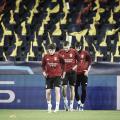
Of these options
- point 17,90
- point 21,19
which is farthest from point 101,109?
point 21,19

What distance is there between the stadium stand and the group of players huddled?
254 cm

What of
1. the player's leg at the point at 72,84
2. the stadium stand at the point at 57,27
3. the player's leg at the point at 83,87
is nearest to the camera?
the player's leg at the point at 72,84

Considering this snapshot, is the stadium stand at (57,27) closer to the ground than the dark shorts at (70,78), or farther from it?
farther from it

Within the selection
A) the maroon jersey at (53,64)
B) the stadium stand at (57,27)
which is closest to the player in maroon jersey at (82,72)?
the maroon jersey at (53,64)

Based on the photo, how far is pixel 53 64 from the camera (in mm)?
12000

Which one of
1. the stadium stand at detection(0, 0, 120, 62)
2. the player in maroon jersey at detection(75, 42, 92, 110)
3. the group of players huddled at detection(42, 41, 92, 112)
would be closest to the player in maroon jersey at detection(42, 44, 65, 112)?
the group of players huddled at detection(42, 41, 92, 112)

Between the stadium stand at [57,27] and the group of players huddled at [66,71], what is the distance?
2.54 meters

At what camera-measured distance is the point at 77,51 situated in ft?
42.0

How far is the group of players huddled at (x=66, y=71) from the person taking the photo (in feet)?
39.3

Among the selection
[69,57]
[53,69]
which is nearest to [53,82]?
[53,69]

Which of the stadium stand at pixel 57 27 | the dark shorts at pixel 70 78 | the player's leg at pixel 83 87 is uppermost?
the stadium stand at pixel 57 27

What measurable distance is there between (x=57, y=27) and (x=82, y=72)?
3.95 meters

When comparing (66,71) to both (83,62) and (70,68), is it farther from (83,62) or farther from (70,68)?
(83,62)

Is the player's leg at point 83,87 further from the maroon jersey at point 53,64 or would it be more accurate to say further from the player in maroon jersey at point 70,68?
the maroon jersey at point 53,64
